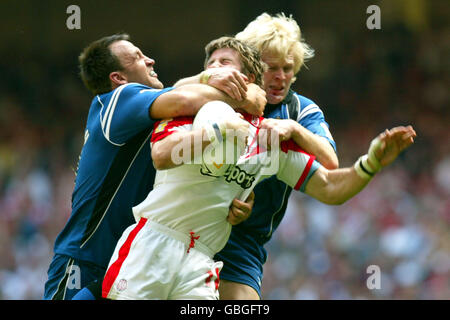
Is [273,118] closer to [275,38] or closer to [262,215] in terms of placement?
[275,38]

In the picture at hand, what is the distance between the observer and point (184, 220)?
279 cm

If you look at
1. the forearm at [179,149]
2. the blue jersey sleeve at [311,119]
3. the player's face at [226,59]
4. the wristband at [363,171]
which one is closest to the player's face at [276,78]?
the blue jersey sleeve at [311,119]

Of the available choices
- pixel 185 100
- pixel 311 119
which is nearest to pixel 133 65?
pixel 185 100

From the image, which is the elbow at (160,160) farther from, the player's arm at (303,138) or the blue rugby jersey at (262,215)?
the blue rugby jersey at (262,215)

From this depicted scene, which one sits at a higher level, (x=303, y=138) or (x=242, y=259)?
(x=303, y=138)

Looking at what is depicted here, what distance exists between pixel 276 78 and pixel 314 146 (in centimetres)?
72

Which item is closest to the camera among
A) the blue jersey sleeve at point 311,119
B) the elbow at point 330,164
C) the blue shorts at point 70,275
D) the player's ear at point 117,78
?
the elbow at point 330,164

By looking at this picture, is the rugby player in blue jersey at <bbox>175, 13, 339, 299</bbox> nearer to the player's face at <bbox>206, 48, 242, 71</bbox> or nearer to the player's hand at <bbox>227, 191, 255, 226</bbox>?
the player's face at <bbox>206, 48, 242, 71</bbox>

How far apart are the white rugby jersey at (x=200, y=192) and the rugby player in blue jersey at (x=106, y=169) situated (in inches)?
11.2

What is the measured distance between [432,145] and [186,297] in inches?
294

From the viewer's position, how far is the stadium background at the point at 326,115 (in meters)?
8.49

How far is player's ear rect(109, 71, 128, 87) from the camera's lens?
11.8 feet

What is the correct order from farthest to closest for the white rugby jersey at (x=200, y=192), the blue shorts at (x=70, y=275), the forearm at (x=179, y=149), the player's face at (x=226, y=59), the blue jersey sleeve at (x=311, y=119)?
the blue jersey sleeve at (x=311, y=119) < the blue shorts at (x=70, y=275) < the player's face at (x=226, y=59) < the white rugby jersey at (x=200, y=192) < the forearm at (x=179, y=149)

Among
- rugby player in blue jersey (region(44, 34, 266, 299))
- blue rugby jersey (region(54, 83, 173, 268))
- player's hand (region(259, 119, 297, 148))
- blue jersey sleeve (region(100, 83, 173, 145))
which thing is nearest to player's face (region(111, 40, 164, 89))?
rugby player in blue jersey (region(44, 34, 266, 299))
